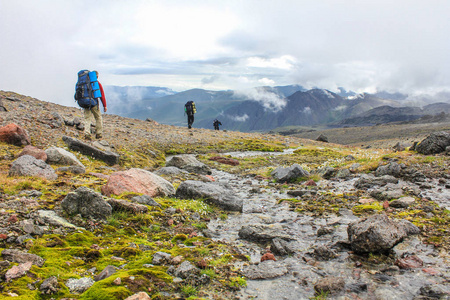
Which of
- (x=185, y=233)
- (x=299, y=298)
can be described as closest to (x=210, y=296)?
(x=299, y=298)

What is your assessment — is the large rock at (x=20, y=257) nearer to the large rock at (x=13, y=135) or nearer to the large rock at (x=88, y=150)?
the large rock at (x=13, y=135)

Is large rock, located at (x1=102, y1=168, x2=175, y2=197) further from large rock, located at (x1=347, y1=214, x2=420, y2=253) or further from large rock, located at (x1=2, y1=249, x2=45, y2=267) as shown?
large rock, located at (x1=347, y1=214, x2=420, y2=253)

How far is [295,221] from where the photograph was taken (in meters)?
10.8

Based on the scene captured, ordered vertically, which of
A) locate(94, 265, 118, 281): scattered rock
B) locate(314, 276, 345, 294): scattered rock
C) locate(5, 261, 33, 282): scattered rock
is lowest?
locate(314, 276, 345, 294): scattered rock

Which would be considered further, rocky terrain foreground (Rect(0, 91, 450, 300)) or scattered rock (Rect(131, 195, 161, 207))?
scattered rock (Rect(131, 195, 161, 207))

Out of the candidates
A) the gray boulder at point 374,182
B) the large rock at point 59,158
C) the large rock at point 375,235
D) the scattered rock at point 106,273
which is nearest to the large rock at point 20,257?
the scattered rock at point 106,273

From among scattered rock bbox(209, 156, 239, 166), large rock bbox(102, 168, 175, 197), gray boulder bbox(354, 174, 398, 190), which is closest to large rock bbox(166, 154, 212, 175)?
scattered rock bbox(209, 156, 239, 166)

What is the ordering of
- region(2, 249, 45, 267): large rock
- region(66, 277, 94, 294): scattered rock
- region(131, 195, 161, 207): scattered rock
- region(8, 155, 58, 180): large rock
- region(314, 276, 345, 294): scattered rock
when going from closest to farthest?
1. region(66, 277, 94, 294): scattered rock
2. region(2, 249, 45, 267): large rock
3. region(314, 276, 345, 294): scattered rock
4. region(131, 195, 161, 207): scattered rock
5. region(8, 155, 58, 180): large rock

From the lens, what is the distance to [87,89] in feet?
64.2

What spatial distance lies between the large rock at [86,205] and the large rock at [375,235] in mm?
7239

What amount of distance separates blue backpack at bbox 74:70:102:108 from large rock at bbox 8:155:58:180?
29.3 feet

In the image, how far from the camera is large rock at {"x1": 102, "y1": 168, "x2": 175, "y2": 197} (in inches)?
428

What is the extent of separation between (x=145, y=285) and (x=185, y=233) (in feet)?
11.3

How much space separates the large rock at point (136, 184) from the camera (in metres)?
10.9
